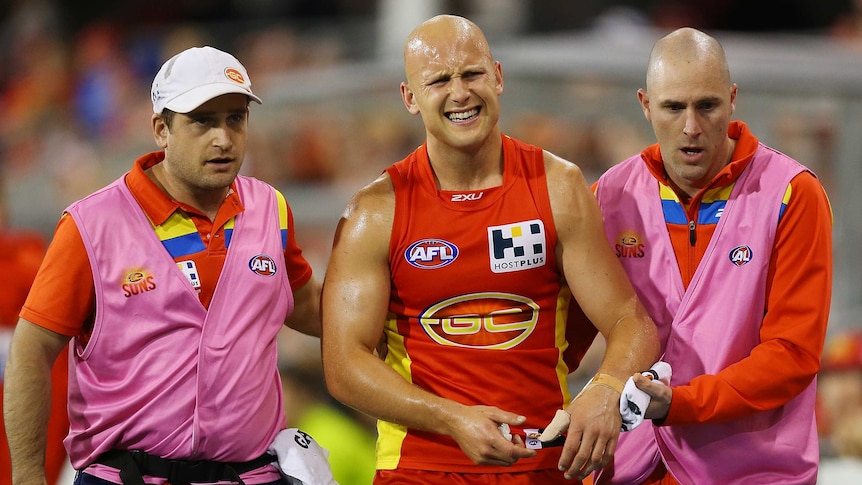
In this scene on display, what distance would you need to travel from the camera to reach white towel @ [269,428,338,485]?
4051 millimetres

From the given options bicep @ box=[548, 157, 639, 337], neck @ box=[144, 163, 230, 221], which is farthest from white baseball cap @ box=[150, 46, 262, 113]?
bicep @ box=[548, 157, 639, 337]

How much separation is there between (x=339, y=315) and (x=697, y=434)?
1204 mm

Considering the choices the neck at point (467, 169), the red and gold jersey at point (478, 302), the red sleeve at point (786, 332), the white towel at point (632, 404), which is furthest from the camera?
the neck at point (467, 169)

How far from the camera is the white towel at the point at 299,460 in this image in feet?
13.3

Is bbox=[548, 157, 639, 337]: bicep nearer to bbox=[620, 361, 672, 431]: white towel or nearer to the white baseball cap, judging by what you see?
bbox=[620, 361, 672, 431]: white towel

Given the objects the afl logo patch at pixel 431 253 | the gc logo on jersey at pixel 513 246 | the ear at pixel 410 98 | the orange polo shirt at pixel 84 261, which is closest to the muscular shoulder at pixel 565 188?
the gc logo on jersey at pixel 513 246

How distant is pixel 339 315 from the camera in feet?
13.5

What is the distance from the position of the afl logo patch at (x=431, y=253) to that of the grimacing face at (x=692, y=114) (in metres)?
0.78

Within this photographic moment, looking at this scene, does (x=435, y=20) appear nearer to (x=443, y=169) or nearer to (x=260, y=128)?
(x=443, y=169)

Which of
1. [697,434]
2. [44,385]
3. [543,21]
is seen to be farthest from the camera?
[543,21]

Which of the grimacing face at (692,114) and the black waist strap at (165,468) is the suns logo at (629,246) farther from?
the black waist strap at (165,468)

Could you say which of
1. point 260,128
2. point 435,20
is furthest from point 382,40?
point 435,20

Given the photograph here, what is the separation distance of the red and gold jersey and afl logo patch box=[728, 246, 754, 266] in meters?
0.54

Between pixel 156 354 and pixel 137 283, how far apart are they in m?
0.22
